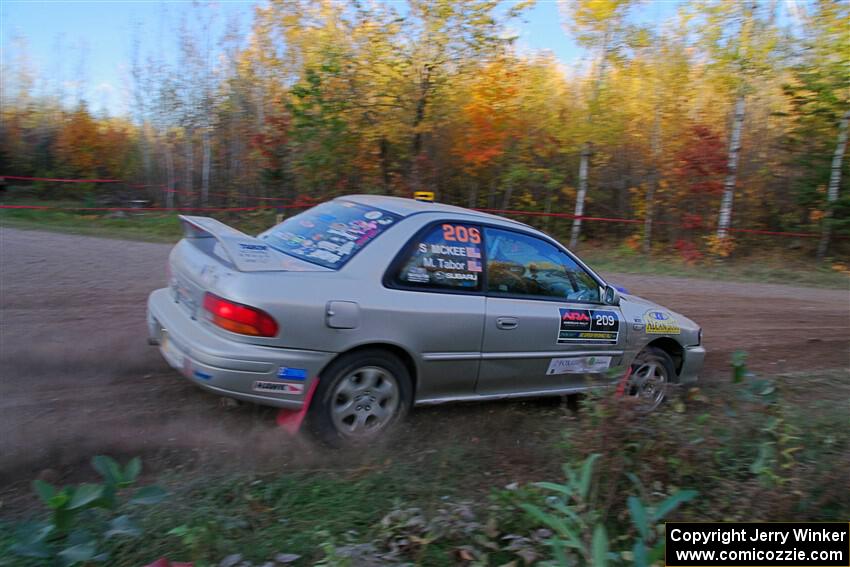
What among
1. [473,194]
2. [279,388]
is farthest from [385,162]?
[279,388]

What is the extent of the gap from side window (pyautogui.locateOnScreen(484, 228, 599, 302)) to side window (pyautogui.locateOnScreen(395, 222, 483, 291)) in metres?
0.14

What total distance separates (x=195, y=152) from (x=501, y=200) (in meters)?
8.44

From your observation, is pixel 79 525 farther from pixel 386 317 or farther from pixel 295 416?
pixel 386 317

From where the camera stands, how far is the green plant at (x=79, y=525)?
2.43m

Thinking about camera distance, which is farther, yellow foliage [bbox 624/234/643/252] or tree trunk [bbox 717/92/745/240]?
yellow foliage [bbox 624/234/643/252]

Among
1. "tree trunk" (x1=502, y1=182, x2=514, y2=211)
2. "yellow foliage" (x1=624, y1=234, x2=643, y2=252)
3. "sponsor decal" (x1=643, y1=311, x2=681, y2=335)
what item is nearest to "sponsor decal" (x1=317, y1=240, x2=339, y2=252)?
"sponsor decal" (x1=643, y1=311, x2=681, y2=335)

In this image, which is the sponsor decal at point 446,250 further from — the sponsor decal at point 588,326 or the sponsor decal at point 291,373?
the sponsor decal at point 291,373

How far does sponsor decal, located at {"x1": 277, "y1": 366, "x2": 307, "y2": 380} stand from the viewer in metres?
3.92

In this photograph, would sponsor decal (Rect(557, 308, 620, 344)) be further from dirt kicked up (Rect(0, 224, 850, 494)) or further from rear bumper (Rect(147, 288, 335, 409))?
rear bumper (Rect(147, 288, 335, 409))

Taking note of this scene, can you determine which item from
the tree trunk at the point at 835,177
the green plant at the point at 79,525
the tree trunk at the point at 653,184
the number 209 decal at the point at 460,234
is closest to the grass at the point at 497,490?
the green plant at the point at 79,525

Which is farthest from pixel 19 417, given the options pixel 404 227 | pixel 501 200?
pixel 501 200

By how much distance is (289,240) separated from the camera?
4770 mm

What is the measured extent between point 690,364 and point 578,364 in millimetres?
1339

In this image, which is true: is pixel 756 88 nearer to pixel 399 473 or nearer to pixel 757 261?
pixel 757 261
